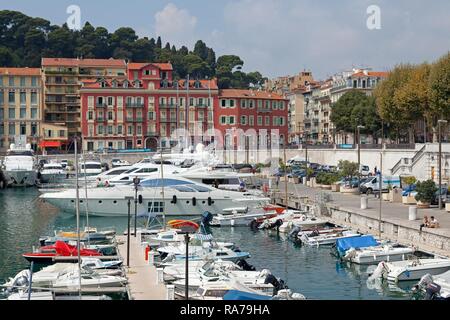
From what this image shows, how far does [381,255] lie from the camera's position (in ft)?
76.2

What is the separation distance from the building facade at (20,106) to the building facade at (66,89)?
67.1 inches

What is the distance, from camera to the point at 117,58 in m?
76.0

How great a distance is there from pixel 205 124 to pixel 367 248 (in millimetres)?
54874

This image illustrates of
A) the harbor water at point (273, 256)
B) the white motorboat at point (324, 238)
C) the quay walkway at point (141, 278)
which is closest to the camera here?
the quay walkway at point (141, 278)

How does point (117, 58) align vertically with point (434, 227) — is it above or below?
above

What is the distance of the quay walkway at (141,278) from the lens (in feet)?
56.1

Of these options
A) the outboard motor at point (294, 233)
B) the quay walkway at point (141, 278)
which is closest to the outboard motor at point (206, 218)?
the outboard motor at point (294, 233)

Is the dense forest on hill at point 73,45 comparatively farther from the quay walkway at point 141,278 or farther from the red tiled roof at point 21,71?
the quay walkway at point 141,278

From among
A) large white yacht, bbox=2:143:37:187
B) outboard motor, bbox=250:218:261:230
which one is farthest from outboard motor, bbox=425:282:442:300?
large white yacht, bbox=2:143:37:187

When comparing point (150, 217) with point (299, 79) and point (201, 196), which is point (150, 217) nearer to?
point (201, 196)
